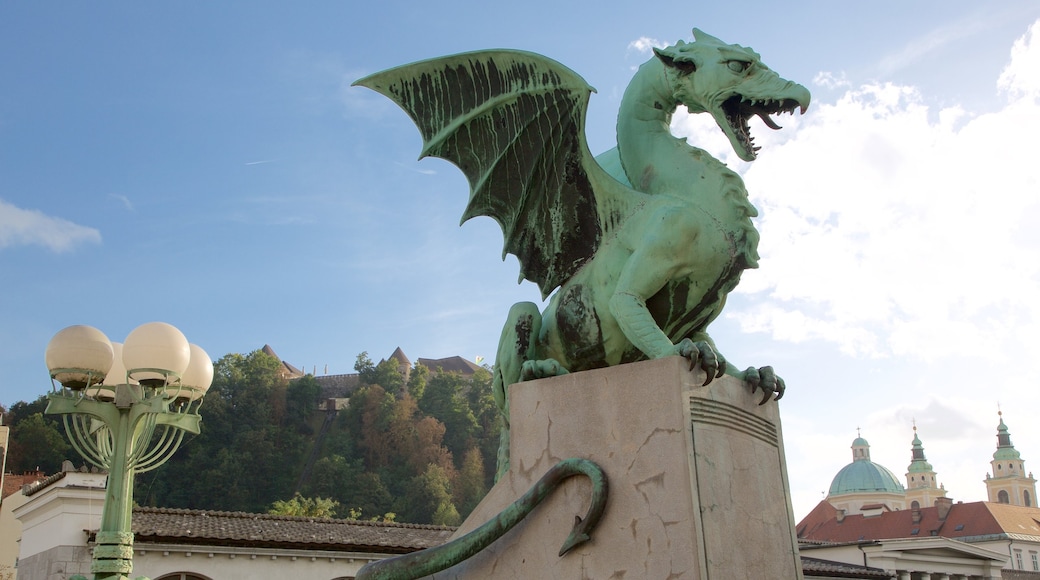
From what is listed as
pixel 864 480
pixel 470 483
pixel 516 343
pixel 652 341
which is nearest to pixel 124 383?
pixel 516 343

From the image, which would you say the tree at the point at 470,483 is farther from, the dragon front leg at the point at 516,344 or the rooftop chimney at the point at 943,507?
the dragon front leg at the point at 516,344

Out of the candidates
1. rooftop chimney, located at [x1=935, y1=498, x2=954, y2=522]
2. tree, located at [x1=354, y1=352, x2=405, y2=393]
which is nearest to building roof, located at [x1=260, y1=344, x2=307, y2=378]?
tree, located at [x1=354, y1=352, x2=405, y2=393]

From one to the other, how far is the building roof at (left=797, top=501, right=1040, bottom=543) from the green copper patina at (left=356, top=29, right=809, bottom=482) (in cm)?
6240

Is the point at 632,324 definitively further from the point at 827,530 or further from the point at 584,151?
the point at 827,530

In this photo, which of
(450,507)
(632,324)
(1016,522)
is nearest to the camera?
(632,324)

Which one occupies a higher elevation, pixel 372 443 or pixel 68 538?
pixel 372 443

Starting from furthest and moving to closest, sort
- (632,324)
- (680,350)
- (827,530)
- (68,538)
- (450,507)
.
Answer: (827,530), (450,507), (68,538), (632,324), (680,350)

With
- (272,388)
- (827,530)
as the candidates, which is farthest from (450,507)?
(827,530)

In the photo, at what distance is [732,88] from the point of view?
4051 millimetres

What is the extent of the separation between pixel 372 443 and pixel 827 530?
3621 centimetres

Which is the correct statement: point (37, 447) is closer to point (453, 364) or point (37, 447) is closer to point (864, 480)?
point (453, 364)

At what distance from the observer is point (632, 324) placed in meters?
3.74

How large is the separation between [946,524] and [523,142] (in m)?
70.9

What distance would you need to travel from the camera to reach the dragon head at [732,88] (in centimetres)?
401
